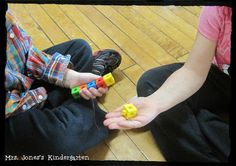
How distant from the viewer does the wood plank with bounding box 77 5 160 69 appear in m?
0.81

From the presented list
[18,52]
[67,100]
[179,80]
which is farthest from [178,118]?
[18,52]

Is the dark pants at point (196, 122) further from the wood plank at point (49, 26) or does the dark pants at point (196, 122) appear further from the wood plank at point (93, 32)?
the wood plank at point (49, 26)

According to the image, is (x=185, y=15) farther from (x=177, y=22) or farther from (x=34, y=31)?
(x=34, y=31)

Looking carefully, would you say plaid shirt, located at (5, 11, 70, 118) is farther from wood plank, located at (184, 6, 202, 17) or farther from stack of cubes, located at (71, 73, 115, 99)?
wood plank, located at (184, 6, 202, 17)

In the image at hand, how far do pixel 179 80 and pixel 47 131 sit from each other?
0.28 metres

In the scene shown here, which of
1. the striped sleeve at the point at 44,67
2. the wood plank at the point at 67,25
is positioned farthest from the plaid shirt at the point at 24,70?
the wood plank at the point at 67,25

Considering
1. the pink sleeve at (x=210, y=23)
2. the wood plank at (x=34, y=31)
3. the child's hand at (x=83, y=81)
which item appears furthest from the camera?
the wood plank at (x=34, y=31)

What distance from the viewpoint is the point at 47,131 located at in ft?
2.21

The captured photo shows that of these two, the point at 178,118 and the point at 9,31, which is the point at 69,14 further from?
the point at 178,118

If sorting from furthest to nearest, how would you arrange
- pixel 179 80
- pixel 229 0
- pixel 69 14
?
pixel 69 14 → pixel 179 80 → pixel 229 0

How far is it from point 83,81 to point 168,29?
0.90 ft

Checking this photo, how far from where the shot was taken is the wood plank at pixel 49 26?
86 cm

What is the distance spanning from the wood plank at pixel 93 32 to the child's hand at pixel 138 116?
0.15 metres

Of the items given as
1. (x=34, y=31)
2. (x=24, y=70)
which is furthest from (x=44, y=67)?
(x=34, y=31)
